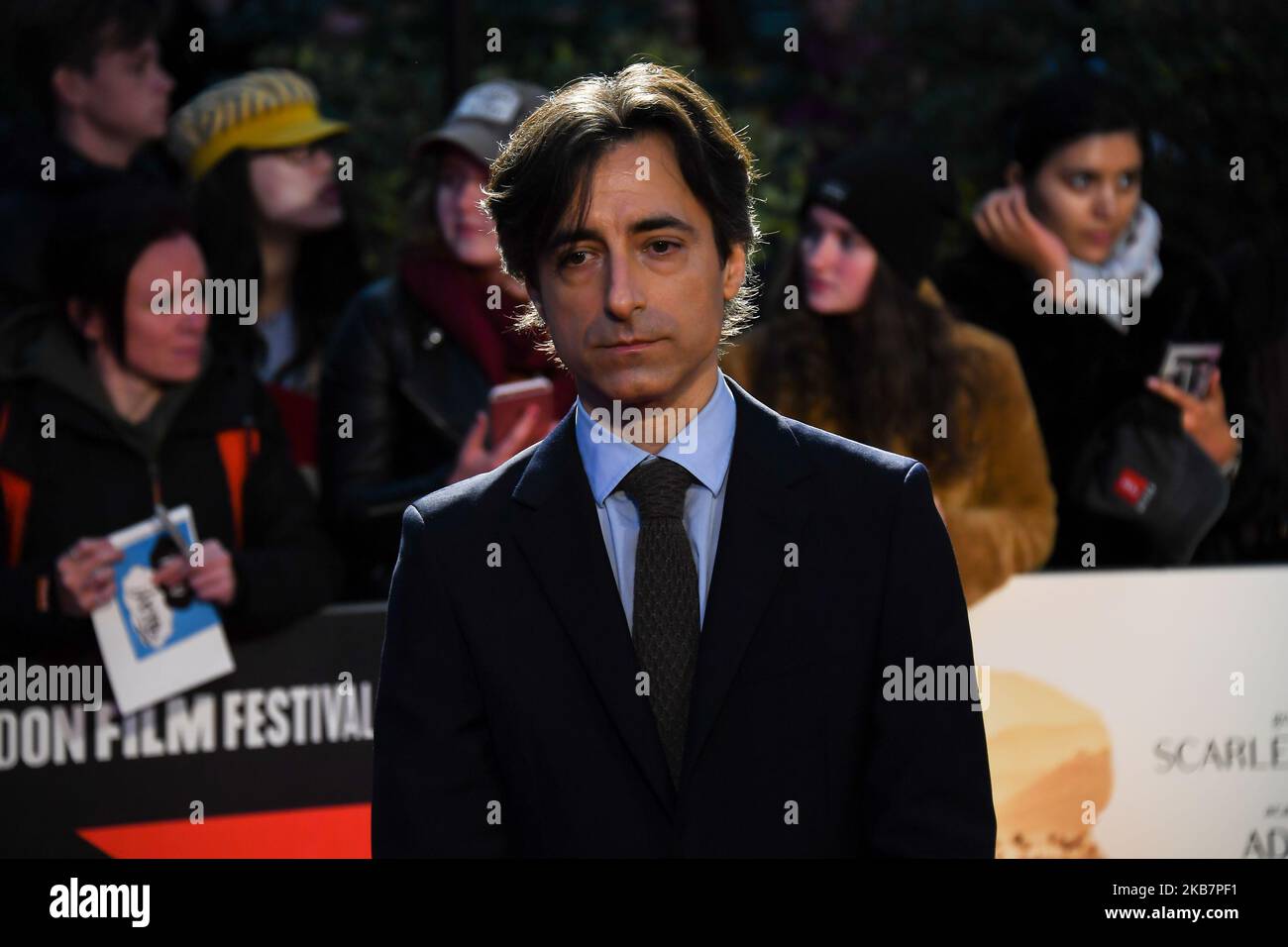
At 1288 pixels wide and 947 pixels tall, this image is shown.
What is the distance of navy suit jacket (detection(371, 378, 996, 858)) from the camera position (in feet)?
8.14

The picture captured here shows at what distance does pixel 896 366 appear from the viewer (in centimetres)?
534

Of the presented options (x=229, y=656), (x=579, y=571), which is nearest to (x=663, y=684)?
(x=579, y=571)

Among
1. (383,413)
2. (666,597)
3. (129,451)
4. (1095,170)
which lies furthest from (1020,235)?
(666,597)

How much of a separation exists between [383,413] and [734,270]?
9.37 ft

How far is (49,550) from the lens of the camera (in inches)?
192

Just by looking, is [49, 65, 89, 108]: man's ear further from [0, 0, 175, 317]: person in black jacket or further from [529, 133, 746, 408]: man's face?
[529, 133, 746, 408]: man's face

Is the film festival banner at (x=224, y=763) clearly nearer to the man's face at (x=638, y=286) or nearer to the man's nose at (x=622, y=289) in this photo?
the man's face at (x=638, y=286)

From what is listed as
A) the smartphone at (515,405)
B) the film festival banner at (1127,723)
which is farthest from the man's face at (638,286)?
the film festival banner at (1127,723)

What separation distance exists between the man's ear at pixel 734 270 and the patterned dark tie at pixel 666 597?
0.32 meters

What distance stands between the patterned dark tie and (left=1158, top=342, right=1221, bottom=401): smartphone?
356cm

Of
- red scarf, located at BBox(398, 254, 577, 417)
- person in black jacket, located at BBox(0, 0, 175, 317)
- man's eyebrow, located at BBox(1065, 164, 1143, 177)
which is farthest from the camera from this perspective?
man's eyebrow, located at BBox(1065, 164, 1143, 177)

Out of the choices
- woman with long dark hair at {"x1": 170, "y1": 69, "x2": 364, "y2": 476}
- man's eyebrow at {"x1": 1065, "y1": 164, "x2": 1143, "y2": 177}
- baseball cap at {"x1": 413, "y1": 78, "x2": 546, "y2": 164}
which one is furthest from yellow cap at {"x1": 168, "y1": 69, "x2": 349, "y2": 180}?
man's eyebrow at {"x1": 1065, "y1": 164, "x2": 1143, "y2": 177}

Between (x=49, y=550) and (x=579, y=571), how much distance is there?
2.79m

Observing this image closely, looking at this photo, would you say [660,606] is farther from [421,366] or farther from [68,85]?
[68,85]
